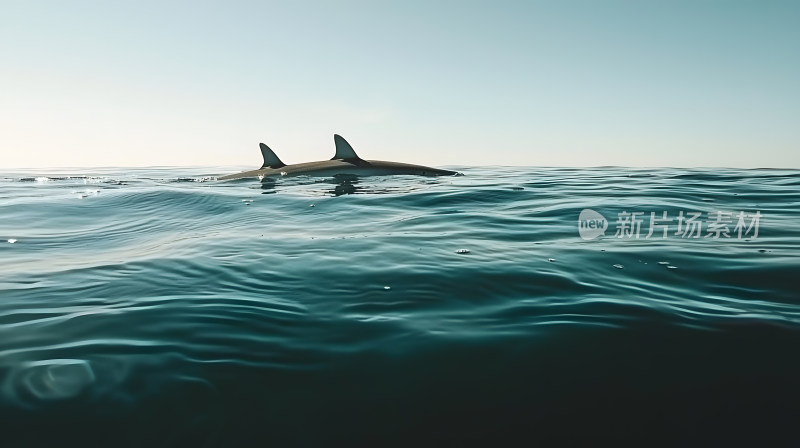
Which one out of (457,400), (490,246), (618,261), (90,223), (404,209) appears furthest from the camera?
(404,209)

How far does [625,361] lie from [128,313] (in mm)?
3200

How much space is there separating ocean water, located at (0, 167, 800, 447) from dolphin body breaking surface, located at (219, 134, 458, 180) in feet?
34.1

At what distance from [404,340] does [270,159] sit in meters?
16.5

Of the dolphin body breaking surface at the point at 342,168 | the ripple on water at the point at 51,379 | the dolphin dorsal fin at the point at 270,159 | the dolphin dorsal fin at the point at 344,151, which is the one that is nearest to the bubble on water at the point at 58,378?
the ripple on water at the point at 51,379

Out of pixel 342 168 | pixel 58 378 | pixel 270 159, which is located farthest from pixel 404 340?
pixel 270 159

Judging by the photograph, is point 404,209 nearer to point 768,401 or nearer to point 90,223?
point 90,223

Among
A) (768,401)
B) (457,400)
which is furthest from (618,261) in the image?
(457,400)

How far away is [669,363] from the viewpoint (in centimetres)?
262

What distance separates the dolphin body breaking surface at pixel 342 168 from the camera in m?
16.5

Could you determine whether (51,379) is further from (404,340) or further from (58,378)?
(404,340)

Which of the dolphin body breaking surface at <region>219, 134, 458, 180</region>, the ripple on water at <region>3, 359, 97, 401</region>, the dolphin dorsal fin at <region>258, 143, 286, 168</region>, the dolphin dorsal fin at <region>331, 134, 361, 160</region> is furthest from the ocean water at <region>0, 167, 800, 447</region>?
the dolphin dorsal fin at <region>258, 143, 286, 168</region>

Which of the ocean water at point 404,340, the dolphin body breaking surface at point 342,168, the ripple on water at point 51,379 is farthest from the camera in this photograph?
the dolphin body breaking surface at point 342,168

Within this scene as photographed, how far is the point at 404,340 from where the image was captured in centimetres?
290

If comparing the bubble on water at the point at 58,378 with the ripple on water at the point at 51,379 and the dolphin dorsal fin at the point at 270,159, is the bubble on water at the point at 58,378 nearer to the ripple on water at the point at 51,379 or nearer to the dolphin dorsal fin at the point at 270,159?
the ripple on water at the point at 51,379
